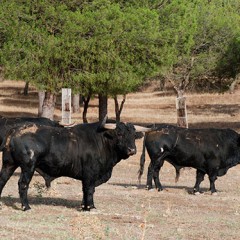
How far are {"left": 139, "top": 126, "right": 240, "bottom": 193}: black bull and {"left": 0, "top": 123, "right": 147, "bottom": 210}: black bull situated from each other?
14.5ft

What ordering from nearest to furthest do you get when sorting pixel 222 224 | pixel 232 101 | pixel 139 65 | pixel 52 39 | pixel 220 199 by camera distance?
pixel 222 224
pixel 220 199
pixel 52 39
pixel 139 65
pixel 232 101

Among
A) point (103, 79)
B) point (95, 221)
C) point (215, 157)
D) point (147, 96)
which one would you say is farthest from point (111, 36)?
point (147, 96)

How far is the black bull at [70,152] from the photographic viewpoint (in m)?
14.5

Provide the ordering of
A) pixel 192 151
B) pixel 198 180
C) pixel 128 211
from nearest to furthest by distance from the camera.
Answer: pixel 128 211
pixel 198 180
pixel 192 151

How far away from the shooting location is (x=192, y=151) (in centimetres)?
1972

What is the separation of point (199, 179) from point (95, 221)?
7.94 meters

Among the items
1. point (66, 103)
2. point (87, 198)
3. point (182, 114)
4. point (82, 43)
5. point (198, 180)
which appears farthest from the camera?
point (182, 114)

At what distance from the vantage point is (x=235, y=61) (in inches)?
1763

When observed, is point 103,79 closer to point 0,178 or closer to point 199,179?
point 199,179

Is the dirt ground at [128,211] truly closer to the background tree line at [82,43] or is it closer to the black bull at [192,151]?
the black bull at [192,151]

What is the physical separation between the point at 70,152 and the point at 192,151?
5573mm

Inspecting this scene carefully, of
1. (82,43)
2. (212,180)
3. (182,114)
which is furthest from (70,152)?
(182,114)

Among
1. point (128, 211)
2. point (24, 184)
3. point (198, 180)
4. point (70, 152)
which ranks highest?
point (70, 152)

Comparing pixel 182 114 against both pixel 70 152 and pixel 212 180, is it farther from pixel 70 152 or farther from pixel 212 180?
pixel 70 152
